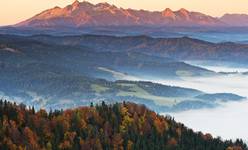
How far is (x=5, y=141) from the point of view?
19988 centimetres

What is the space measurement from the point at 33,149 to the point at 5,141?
8845 millimetres

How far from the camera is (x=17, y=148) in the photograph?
655 ft

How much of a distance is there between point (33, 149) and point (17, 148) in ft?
16.1

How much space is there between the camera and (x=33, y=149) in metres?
199

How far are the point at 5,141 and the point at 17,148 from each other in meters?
4.19
